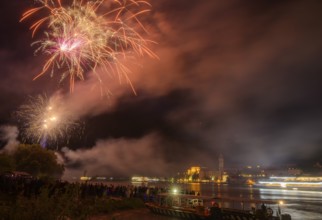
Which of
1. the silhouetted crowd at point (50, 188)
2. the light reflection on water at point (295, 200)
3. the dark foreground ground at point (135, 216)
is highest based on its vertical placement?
the silhouetted crowd at point (50, 188)

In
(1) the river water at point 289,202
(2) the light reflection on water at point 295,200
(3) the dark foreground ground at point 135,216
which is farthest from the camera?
(2) the light reflection on water at point 295,200

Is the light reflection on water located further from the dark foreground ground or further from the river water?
the dark foreground ground

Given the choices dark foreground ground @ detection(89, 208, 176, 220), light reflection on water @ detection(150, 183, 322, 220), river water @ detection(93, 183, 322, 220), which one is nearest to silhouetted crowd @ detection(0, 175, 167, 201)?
dark foreground ground @ detection(89, 208, 176, 220)

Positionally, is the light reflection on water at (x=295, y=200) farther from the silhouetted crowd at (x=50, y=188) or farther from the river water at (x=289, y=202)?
the silhouetted crowd at (x=50, y=188)

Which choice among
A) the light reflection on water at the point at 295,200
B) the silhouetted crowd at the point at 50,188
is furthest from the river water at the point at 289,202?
the silhouetted crowd at the point at 50,188

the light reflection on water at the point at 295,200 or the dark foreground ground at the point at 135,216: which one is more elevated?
the light reflection on water at the point at 295,200

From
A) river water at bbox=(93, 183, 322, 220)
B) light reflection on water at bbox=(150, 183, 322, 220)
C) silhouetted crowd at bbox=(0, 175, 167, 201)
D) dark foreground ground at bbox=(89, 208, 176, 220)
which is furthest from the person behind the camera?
light reflection on water at bbox=(150, 183, 322, 220)

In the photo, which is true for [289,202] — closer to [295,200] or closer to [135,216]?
[295,200]

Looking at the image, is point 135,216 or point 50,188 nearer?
point 50,188

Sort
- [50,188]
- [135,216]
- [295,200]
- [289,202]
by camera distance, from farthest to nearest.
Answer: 1. [295,200]
2. [289,202]
3. [135,216]
4. [50,188]

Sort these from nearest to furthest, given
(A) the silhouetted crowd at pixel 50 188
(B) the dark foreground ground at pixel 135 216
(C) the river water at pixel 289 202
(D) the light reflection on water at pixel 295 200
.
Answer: (A) the silhouetted crowd at pixel 50 188
(B) the dark foreground ground at pixel 135 216
(C) the river water at pixel 289 202
(D) the light reflection on water at pixel 295 200

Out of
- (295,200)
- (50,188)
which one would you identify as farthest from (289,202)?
(50,188)

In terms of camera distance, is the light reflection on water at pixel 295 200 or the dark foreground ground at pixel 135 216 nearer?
the dark foreground ground at pixel 135 216
